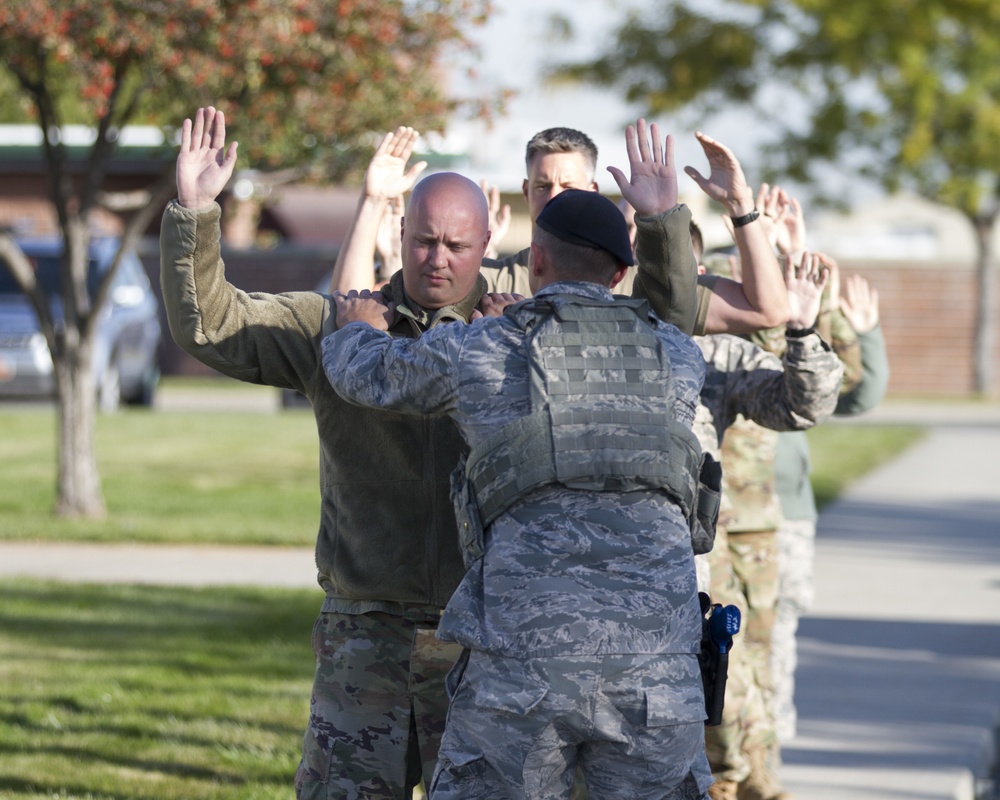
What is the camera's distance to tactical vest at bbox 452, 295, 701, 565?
3039mm

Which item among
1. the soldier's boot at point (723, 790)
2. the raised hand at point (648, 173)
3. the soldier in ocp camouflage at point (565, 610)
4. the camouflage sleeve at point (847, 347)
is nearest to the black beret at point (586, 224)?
the soldier in ocp camouflage at point (565, 610)

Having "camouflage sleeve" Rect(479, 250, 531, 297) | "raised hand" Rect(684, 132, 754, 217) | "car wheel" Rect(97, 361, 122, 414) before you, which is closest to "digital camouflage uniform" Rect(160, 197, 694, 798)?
"raised hand" Rect(684, 132, 754, 217)

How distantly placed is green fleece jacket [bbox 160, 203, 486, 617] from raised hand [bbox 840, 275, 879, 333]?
171 centimetres

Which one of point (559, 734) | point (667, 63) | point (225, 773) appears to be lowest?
point (225, 773)

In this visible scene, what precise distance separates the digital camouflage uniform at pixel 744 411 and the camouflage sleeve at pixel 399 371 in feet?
4.44

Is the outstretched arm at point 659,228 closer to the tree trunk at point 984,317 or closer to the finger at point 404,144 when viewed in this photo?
the finger at point 404,144

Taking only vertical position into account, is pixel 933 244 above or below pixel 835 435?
above

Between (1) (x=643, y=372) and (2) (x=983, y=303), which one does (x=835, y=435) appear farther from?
(1) (x=643, y=372)

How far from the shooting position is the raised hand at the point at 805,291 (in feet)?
13.5

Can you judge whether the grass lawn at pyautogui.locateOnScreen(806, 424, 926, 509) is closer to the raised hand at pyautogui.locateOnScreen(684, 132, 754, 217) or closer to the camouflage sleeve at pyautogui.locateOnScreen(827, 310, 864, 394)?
the camouflage sleeve at pyautogui.locateOnScreen(827, 310, 864, 394)

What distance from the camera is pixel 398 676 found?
367cm

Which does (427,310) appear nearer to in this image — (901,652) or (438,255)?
(438,255)

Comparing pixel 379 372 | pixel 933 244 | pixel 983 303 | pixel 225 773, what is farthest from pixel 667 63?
pixel 933 244

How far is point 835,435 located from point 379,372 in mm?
15867
